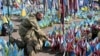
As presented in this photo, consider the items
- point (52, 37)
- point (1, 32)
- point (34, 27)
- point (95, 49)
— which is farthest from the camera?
point (1, 32)

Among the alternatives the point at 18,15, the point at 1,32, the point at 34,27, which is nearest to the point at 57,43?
the point at 34,27

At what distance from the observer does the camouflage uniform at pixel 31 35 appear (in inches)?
268

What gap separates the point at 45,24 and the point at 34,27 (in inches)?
213

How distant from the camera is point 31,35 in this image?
6859 mm

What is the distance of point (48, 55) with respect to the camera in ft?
24.3

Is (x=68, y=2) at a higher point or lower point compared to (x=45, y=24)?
higher

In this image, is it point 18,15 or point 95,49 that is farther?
point 18,15

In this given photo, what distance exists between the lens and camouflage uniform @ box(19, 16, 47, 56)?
6.80 m

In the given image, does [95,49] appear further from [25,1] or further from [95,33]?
[25,1]

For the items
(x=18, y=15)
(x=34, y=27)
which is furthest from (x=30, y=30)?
(x=18, y=15)

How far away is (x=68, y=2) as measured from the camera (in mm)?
8195

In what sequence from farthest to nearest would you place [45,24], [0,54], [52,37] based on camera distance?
[45,24] < [52,37] < [0,54]

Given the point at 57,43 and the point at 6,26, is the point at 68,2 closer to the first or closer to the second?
the point at 57,43

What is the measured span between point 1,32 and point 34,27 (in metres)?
3.42
